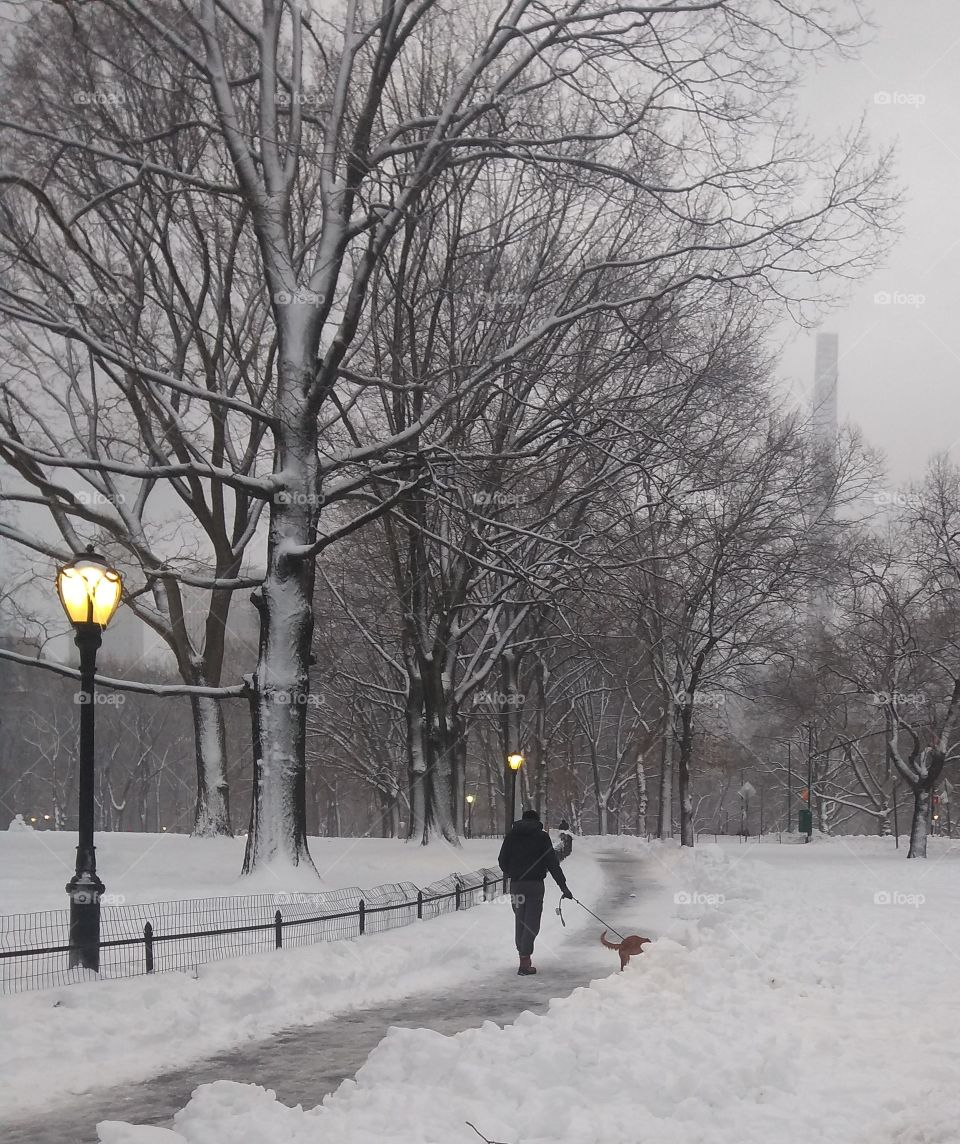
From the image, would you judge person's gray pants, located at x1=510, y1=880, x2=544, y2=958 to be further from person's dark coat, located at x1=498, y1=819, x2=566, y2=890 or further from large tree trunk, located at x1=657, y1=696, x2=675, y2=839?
large tree trunk, located at x1=657, y1=696, x2=675, y2=839

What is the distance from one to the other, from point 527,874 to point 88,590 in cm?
593

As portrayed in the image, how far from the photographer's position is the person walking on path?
13.6 meters

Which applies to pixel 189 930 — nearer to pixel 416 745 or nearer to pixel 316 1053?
pixel 316 1053

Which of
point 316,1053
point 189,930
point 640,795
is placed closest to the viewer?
point 316,1053

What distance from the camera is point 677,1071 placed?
7086 mm

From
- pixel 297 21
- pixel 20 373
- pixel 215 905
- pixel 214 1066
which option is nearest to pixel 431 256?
pixel 297 21

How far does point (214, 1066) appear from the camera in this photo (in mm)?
8734

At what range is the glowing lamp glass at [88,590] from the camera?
11.7 meters

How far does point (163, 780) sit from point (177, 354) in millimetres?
61750

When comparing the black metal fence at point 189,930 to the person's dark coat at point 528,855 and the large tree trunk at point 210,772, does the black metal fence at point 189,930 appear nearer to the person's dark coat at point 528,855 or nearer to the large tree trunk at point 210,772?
the person's dark coat at point 528,855

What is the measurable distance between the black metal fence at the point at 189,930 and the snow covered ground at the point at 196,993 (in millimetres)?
501

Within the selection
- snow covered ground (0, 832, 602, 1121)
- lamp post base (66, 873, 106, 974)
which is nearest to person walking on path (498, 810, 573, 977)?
snow covered ground (0, 832, 602, 1121)

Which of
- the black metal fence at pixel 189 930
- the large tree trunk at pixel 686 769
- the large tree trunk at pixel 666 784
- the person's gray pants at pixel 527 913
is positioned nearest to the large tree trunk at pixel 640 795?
the large tree trunk at pixel 666 784

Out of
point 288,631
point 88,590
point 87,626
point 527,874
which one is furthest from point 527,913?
point 288,631
